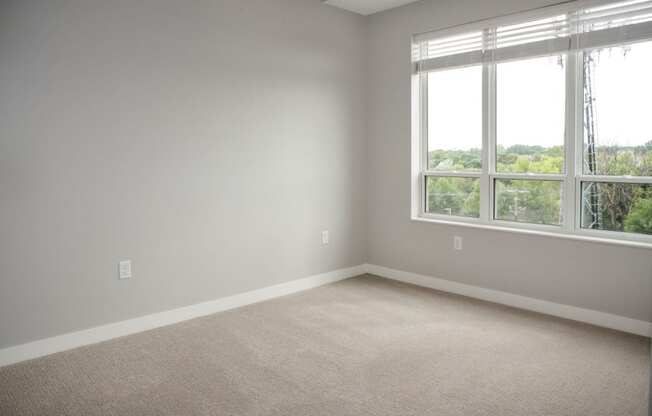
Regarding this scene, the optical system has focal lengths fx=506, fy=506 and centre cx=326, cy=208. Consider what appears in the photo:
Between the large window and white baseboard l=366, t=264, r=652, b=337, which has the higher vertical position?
the large window

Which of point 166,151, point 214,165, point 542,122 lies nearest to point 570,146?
point 542,122

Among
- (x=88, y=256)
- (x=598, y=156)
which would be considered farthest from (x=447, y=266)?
(x=88, y=256)

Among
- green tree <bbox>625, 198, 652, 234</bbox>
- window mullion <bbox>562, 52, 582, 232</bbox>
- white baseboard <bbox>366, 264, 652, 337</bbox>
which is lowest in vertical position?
white baseboard <bbox>366, 264, 652, 337</bbox>

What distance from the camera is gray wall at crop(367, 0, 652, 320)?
3627 millimetres

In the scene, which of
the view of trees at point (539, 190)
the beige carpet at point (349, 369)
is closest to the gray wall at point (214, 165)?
the view of trees at point (539, 190)

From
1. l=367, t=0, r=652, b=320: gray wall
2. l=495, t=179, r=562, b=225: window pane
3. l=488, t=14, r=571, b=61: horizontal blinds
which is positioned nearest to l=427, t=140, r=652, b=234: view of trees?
l=495, t=179, r=562, b=225: window pane

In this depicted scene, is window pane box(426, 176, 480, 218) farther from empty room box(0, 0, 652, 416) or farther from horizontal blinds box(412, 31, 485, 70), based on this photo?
horizontal blinds box(412, 31, 485, 70)

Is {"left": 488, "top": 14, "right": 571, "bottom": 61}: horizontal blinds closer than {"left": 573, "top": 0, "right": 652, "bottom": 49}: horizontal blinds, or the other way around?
{"left": 573, "top": 0, "right": 652, "bottom": 49}: horizontal blinds

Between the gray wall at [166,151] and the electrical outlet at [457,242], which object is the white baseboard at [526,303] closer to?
the electrical outlet at [457,242]

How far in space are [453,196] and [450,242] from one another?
17.3 inches

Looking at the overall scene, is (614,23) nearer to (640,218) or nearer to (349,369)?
(640,218)

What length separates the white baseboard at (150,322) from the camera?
3168mm

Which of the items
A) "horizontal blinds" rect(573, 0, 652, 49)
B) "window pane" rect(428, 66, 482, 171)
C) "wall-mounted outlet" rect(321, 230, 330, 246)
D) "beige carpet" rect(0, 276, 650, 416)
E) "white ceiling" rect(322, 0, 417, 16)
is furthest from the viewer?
"wall-mounted outlet" rect(321, 230, 330, 246)

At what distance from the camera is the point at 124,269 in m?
3.56
